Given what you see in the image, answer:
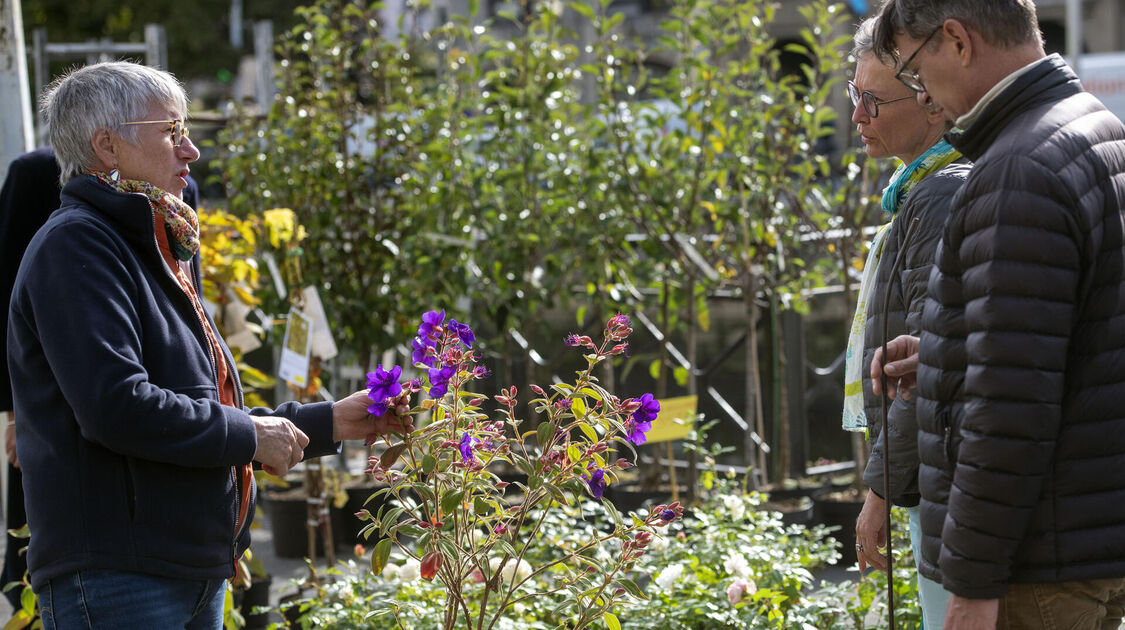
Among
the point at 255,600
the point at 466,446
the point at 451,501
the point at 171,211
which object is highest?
the point at 171,211

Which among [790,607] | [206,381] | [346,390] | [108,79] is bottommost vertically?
[346,390]

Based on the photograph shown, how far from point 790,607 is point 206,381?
177 centimetres

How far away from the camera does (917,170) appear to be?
2.29 metres

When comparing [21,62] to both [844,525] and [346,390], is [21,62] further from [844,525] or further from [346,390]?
[844,525]

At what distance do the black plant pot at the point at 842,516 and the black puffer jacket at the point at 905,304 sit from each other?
2.61m

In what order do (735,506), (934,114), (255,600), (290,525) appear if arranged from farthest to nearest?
(290,525)
(255,600)
(735,506)
(934,114)

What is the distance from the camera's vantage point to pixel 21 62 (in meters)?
4.44

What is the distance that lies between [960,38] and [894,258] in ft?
1.83

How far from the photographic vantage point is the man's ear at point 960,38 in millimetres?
1743

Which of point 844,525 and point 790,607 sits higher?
point 790,607

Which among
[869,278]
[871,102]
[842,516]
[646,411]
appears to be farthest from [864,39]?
[842,516]

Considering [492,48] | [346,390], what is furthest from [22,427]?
[346,390]

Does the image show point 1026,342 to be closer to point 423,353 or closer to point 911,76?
point 911,76

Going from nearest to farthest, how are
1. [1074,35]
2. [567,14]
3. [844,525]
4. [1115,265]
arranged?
[1115,265]
[844,525]
[1074,35]
[567,14]
